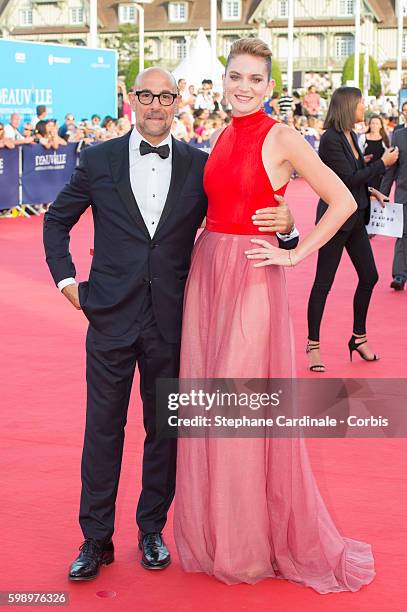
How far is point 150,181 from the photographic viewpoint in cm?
427

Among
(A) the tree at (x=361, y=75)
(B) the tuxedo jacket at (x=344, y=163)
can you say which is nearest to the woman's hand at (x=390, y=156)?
(B) the tuxedo jacket at (x=344, y=163)

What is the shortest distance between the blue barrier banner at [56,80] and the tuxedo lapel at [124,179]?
17532 millimetres

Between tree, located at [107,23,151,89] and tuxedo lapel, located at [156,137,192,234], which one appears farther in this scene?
tree, located at [107,23,151,89]

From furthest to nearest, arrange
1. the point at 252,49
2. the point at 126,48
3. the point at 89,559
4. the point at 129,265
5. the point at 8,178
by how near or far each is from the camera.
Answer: the point at 126,48 < the point at 8,178 < the point at 89,559 < the point at 129,265 < the point at 252,49

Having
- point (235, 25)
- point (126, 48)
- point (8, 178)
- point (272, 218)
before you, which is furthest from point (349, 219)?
point (235, 25)

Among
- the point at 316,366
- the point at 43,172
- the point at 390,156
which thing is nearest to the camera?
the point at 316,366

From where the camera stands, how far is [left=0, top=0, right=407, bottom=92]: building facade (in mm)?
86000

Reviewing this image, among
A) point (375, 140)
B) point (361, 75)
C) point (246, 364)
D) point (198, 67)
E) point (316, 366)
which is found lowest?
point (316, 366)

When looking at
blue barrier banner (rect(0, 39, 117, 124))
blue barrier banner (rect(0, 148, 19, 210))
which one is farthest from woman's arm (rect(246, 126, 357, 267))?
blue barrier banner (rect(0, 39, 117, 124))

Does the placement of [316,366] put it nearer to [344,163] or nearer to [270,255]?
[344,163]

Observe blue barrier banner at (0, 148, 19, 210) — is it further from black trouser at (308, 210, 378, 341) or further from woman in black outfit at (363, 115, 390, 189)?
black trouser at (308, 210, 378, 341)

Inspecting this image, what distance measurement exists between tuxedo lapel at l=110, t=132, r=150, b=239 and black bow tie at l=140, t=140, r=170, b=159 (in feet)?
0.29

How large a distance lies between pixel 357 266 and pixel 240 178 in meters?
3.87

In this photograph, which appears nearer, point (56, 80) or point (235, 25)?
point (56, 80)
